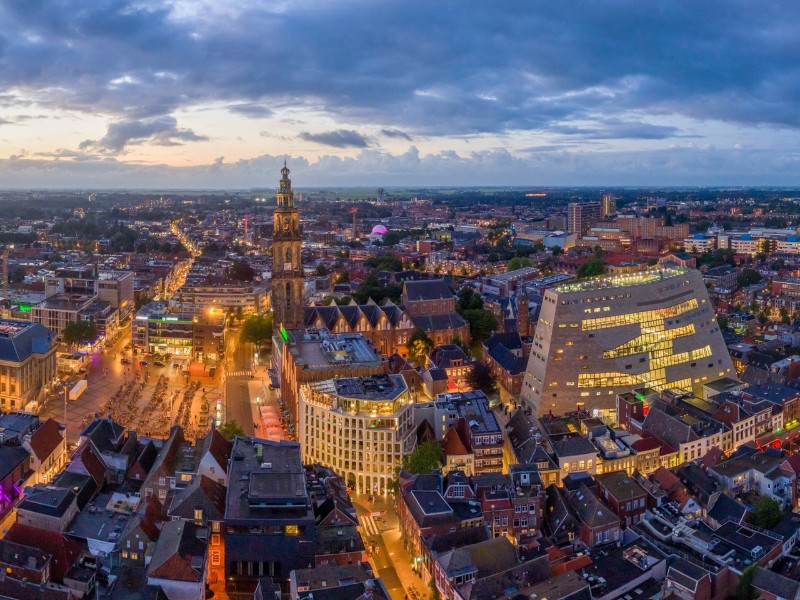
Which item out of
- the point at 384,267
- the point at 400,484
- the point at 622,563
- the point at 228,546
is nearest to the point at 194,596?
the point at 228,546

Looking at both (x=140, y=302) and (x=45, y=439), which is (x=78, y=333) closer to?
(x=140, y=302)

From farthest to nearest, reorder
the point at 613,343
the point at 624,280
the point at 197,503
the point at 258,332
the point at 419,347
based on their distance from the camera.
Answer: the point at 258,332
the point at 419,347
the point at 624,280
the point at 613,343
the point at 197,503

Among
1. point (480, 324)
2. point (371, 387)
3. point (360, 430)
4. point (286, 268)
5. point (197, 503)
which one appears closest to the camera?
point (197, 503)

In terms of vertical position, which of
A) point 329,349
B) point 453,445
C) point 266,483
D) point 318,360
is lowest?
point 453,445

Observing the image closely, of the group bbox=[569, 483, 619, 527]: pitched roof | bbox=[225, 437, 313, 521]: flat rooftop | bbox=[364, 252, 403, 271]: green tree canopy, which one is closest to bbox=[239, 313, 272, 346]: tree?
bbox=[225, 437, 313, 521]: flat rooftop

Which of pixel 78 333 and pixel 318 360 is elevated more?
pixel 318 360

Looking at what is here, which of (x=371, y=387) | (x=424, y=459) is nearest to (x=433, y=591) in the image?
(x=424, y=459)

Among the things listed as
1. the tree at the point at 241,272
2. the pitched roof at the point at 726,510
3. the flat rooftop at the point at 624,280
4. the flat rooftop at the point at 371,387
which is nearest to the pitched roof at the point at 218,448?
the flat rooftop at the point at 371,387

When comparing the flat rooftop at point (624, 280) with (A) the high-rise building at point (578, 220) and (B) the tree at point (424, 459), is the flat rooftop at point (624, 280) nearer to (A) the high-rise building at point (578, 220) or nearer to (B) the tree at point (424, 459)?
(B) the tree at point (424, 459)
